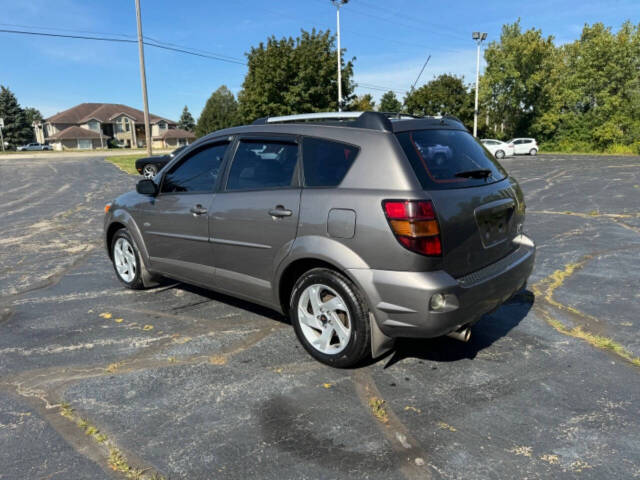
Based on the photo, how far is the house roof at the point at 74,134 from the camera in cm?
8550

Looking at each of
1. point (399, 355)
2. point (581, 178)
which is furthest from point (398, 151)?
point (581, 178)

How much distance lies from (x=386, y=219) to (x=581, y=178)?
1716cm

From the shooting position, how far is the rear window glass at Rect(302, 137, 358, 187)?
3.22m

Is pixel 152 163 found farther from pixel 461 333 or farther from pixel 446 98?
pixel 446 98

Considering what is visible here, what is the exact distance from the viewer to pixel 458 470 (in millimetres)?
2291

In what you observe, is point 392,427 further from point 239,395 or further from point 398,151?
point 398,151

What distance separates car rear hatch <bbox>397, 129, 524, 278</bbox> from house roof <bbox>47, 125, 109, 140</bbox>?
9582 cm

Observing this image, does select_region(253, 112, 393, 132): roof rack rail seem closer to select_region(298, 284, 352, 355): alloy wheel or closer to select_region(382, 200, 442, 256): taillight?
select_region(382, 200, 442, 256): taillight

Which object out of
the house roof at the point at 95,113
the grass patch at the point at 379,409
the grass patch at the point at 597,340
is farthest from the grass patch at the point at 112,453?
the house roof at the point at 95,113

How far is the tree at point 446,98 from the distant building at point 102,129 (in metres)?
56.9

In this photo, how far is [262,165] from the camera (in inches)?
148

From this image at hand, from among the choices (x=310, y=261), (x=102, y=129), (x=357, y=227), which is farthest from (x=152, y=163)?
(x=102, y=129)

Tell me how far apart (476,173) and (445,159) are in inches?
11.5

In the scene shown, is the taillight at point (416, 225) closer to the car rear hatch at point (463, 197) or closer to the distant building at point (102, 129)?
the car rear hatch at point (463, 197)
